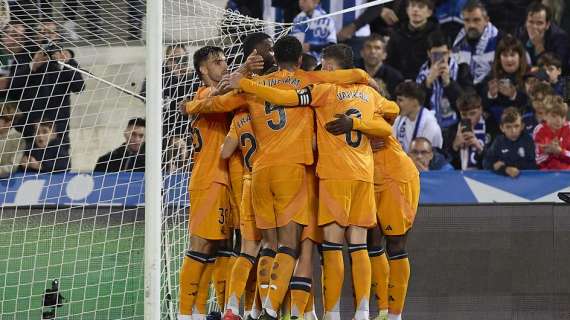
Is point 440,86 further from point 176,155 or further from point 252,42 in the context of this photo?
point 252,42

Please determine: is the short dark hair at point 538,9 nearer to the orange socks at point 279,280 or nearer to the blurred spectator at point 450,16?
the blurred spectator at point 450,16

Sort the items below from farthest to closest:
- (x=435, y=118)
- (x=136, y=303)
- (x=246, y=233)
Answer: (x=435, y=118), (x=136, y=303), (x=246, y=233)

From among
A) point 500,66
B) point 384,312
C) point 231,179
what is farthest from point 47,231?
point 500,66

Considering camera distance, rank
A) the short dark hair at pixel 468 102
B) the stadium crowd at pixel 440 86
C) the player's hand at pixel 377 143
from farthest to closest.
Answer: the short dark hair at pixel 468 102, the stadium crowd at pixel 440 86, the player's hand at pixel 377 143

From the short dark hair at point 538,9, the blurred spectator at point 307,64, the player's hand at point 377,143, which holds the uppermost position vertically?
the blurred spectator at point 307,64

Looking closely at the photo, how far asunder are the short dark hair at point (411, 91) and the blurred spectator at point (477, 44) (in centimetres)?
82

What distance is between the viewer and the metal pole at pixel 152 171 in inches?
295

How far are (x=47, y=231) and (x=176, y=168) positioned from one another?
3.97ft

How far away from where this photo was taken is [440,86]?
11531mm

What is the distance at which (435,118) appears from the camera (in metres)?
11.3

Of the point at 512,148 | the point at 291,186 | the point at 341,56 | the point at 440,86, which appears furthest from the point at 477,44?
the point at 291,186

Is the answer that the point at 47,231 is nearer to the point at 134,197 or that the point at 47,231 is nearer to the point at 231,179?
the point at 134,197

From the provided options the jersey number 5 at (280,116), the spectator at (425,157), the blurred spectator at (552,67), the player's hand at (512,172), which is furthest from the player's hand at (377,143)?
the blurred spectator at (552,67)

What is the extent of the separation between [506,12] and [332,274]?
5.33 m
